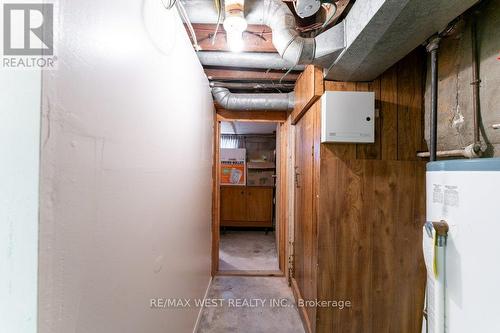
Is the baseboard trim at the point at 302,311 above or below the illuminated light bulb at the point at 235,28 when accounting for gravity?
below

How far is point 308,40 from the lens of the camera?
137cm

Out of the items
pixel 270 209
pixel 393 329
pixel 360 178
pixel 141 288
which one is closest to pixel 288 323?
pixel 393 329

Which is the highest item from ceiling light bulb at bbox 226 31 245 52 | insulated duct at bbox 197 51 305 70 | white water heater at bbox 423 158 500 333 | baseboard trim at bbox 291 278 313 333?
insulated duct at bbox 197 51 305 70

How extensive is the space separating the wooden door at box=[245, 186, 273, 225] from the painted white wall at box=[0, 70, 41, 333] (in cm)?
455

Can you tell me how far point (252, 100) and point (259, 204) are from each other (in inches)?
114

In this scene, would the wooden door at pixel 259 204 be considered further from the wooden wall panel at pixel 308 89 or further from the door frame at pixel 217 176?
the wooden wall panel at pixel 308 89

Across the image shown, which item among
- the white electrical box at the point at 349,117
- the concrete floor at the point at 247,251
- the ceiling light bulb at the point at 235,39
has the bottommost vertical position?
the concrete floor at the point at 247,251

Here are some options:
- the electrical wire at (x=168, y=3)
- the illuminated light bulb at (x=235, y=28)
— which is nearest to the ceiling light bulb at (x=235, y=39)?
the illuminated light bulb at (x=235, y=28)

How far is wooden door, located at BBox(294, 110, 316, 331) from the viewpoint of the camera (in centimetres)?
180

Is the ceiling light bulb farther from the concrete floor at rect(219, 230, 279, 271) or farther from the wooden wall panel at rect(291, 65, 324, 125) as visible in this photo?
the concrete floor at rect(219, 230, 279, 271)

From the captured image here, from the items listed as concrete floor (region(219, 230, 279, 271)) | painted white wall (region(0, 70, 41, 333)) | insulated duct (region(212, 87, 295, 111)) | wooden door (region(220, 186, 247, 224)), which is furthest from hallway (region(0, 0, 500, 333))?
wooden door (region(220, 186, 247, 224))

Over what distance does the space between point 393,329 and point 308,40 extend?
1929 millimetres

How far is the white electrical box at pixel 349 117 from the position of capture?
1534 mm

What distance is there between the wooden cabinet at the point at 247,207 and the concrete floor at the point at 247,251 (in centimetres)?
Answer: 25
